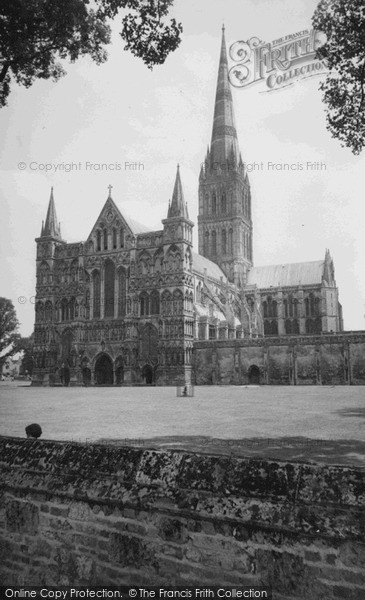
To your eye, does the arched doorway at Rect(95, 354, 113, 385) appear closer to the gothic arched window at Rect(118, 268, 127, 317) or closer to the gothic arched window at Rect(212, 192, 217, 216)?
the gothic arched window at Rect(118, 268, 127, 317)

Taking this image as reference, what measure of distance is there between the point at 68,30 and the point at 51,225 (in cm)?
4849

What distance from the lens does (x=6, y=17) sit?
10.4 meters

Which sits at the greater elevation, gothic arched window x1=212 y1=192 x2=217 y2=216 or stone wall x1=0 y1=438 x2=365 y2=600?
gothic arched window x1=212 y1=192 x2=217 y2=216

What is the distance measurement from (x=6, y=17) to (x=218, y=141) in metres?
76.2

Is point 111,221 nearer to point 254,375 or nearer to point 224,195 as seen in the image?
point 254,375

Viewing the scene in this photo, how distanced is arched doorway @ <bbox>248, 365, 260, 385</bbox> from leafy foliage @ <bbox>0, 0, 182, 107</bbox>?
42.2m

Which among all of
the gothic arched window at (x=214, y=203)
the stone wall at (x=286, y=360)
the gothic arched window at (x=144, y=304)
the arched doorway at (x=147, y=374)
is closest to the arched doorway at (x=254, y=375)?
the stone wall at (x=286, y=360)

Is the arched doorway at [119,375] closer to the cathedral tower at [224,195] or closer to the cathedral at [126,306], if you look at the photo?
the cathedral at [126,306]

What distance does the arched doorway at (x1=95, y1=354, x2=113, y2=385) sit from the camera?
52750mm

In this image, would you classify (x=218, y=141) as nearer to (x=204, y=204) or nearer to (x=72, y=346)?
(x=204, y=204)

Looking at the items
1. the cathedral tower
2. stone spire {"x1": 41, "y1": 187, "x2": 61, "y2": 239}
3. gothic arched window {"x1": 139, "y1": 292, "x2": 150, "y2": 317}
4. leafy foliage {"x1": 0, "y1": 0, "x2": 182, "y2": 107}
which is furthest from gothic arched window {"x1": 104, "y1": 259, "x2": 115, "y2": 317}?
leafy foliage {"x1": 0, "y1": 0, "x2": 182, "y2": 107}

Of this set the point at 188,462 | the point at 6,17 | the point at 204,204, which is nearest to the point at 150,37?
the point at 6,17

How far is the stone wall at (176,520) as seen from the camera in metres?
3.14

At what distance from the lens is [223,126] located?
8256 centimetres
